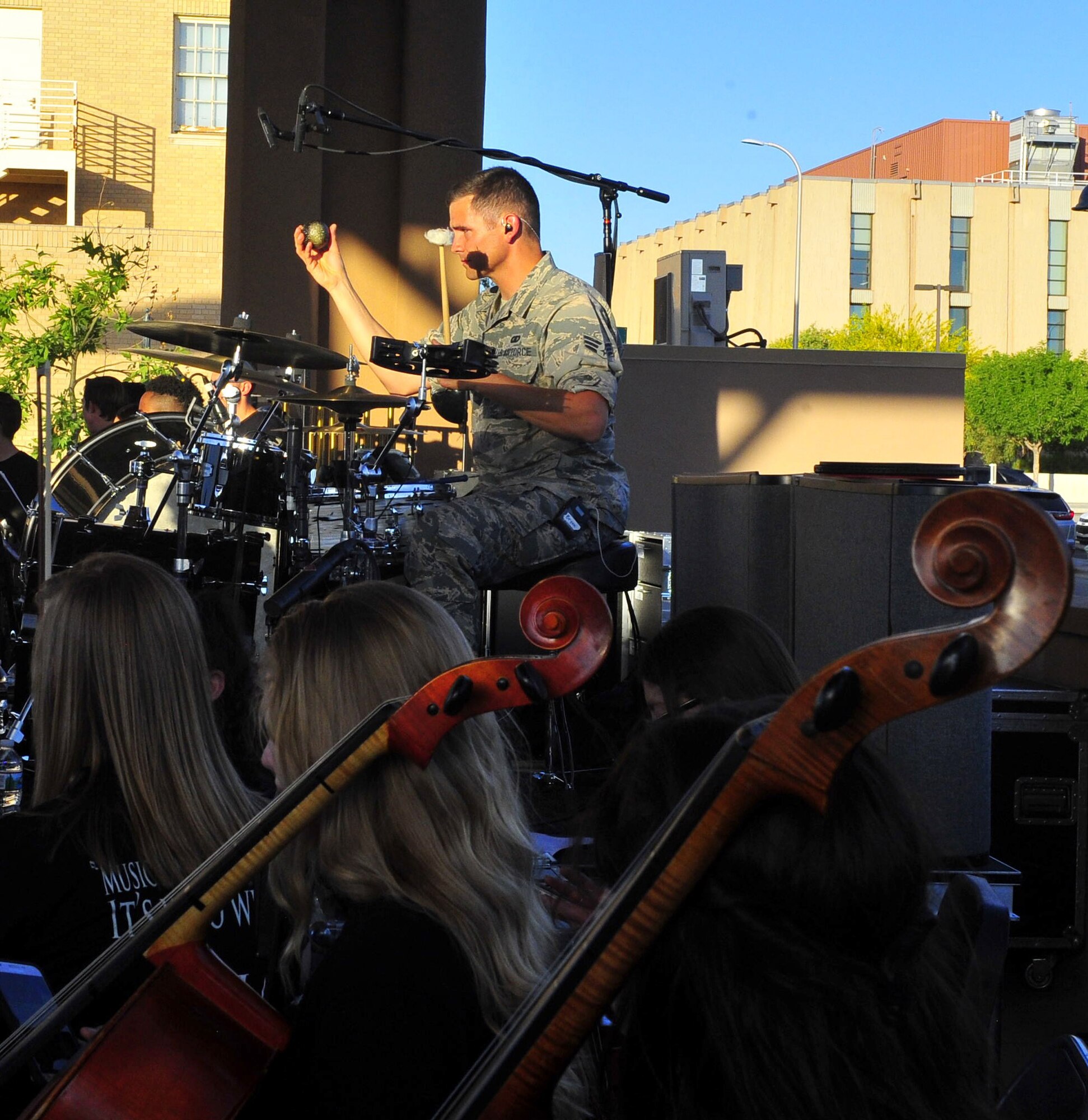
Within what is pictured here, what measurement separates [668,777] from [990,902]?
0.51 meters

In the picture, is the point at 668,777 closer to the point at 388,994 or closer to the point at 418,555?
the point at 388,994

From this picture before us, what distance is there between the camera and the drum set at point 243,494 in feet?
14.1

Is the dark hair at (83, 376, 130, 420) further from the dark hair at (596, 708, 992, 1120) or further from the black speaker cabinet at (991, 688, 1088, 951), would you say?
the dark hair at (596, 708, 992, 1120)

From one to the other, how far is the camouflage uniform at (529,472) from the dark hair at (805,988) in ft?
8.49

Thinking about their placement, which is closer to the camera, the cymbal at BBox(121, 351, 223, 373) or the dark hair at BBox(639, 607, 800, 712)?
the dark hair at BBox(639, 607, 800, 712)

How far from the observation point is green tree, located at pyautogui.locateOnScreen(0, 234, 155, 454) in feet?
46.8

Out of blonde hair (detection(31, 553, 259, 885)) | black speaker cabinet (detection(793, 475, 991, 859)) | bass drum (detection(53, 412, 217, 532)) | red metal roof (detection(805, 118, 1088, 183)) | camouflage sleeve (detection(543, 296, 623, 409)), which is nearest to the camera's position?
blonde hair (detection(31, 553, 259, 885))

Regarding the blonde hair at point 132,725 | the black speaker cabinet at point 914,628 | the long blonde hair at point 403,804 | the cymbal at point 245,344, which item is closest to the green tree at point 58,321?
the cymbal at point 245,344

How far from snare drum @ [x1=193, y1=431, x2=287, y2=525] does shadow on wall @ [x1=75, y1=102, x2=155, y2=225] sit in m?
20.4

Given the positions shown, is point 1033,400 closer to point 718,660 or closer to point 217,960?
point 718,660

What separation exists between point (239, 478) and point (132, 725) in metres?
3.04

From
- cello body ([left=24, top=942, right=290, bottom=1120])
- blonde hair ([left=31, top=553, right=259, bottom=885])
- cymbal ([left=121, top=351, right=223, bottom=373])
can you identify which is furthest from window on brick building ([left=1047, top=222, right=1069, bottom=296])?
cello body ([left=24, top=942, right=290, bottom=1120])

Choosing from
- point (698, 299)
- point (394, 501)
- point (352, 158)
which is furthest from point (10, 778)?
point (352, 158)

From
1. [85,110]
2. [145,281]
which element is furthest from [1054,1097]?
[85,110]
